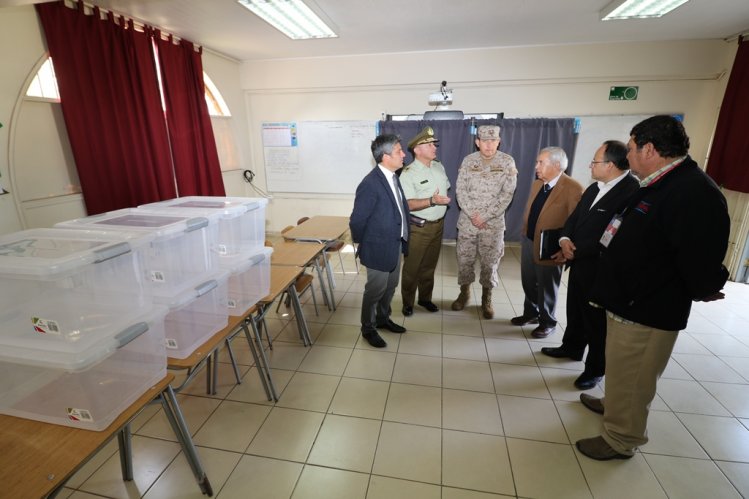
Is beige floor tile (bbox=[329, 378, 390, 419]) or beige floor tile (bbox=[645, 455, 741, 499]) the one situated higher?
beige floor tile (bbox=[329, 378, 390, 419])

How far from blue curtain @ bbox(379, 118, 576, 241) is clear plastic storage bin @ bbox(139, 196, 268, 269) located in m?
3.08

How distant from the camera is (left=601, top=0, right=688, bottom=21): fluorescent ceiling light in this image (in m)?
3.11

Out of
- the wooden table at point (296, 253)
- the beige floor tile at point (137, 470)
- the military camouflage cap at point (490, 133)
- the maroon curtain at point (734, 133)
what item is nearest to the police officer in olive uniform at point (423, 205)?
the military camouflage cap at point (490, 133)

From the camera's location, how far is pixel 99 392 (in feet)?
3.78

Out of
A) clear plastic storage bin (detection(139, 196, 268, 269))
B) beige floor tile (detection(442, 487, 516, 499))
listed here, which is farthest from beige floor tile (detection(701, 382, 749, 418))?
clear plastic storage bin (detection(139, 196, 268, 269))

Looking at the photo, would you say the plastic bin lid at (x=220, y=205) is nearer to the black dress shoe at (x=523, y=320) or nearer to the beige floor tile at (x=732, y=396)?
the black dress shoe at (x=523, y=320)

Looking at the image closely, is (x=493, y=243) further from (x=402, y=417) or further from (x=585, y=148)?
(x=585, y=148)

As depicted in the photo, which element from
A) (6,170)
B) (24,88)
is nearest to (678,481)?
(6,170)

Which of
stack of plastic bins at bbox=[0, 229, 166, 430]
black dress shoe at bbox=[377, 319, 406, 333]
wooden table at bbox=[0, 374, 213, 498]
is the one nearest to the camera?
wooden table at bbox=[0, 374, 213, 498]

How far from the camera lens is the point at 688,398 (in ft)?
7.30

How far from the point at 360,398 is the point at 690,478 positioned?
1725 millimetres

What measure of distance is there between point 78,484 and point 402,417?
5.42 feet

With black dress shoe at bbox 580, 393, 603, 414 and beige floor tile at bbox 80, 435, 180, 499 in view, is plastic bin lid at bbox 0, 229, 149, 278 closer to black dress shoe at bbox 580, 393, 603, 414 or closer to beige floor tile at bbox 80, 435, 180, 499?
beige floor tile at bbox 80, 435, 180, 499

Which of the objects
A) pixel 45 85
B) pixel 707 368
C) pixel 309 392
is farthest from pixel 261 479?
pixel 45 85
